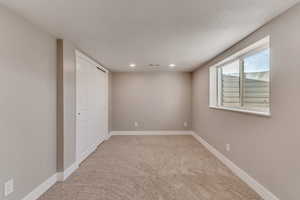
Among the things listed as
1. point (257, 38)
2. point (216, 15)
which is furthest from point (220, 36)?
point (216, 15)

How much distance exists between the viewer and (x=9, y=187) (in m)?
1.78

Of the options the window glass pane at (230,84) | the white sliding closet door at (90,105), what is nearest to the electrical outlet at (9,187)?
the white sliding closet door at (90,105)

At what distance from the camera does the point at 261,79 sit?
248 centimetres

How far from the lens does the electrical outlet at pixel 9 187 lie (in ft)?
5.71

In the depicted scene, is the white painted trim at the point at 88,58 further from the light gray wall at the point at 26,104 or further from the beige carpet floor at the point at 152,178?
the beige carpet floor at the point at 152,178

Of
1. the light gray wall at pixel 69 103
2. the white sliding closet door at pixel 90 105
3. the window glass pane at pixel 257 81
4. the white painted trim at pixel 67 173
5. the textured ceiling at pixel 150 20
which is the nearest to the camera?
the textured ceiling at pixel 150 20

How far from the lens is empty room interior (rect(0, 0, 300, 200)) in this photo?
1764 mm

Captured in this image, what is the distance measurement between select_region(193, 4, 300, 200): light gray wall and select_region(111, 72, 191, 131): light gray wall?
3.12 meters

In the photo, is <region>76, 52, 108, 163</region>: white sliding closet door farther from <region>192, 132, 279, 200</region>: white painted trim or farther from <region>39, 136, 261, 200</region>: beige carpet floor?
<region>192, 132, 279, 200</region>: white painted trim

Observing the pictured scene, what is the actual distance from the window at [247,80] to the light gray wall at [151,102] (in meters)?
1.93

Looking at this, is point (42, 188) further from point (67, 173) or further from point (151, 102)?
point (151, 102)

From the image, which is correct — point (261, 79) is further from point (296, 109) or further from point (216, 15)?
point (216, 15)

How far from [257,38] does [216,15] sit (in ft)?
2.61

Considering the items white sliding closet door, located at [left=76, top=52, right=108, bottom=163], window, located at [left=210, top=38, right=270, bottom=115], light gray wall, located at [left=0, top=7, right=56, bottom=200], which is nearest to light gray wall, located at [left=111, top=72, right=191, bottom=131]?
white sliding closet door, located at [left=76, top=52, right=108, bottom=163]
